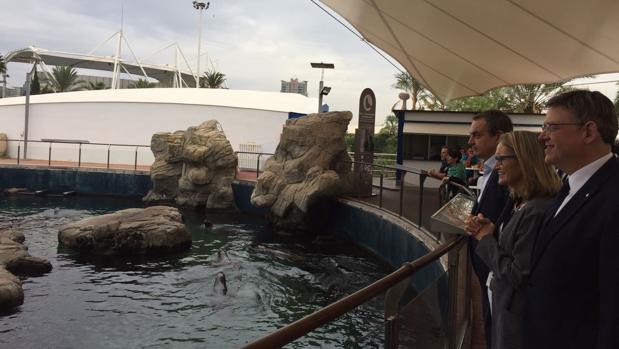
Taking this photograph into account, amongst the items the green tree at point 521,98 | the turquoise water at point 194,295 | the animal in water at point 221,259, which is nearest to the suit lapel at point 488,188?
the turquoise water at point 194,295

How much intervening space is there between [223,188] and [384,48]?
29.0 feet

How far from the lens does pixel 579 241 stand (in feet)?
5.47

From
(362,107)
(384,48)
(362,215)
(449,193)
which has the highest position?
(384,48)

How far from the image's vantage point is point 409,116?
17.9 metres

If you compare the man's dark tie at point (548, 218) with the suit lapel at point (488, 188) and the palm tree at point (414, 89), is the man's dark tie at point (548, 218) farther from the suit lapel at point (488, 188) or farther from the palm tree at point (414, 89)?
the palm tree at point (414, 89)

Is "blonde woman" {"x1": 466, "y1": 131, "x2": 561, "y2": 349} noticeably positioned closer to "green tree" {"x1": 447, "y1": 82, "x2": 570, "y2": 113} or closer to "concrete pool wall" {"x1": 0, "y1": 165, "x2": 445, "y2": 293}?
"concrete pool wall" {"x1": 0, "y1": 165, "x2": 445, "y2": 293}

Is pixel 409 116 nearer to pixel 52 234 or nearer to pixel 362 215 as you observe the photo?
pixel 362 215

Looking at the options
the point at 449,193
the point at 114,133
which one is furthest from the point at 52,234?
the point at 114,133

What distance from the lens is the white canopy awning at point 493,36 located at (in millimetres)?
6023

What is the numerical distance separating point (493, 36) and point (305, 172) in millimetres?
8003

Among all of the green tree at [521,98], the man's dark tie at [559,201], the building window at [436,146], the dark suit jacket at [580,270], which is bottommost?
the dark suit jacket at [580,270]

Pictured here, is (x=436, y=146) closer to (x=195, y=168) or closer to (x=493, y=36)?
(x=195, y=168)

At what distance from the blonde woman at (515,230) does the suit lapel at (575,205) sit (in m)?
0.23

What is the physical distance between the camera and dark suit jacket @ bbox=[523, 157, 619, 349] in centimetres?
155
